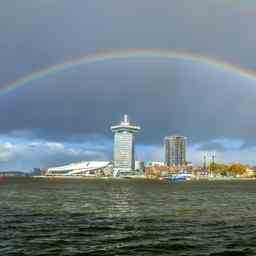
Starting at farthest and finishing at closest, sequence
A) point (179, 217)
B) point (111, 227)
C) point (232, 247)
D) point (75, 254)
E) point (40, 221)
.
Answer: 1. point (179, 217)
2. point (40, 221)
3. point (111, 227)
4. point (232, 247)
5. point (75, 254)

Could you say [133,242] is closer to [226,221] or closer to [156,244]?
[156,244]

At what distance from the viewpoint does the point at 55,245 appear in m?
41.5

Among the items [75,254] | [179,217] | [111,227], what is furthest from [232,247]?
[179,217]

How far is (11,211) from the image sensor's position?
70875 mm

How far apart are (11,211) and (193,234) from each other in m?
31.6

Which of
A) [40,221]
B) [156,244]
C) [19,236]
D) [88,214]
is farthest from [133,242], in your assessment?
[88,214]

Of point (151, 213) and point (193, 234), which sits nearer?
point (193, 234)

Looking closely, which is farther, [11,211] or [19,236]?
[11,211]

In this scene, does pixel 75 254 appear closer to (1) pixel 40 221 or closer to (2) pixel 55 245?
(2) pixel 55 245

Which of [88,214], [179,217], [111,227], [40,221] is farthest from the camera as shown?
[88,214]

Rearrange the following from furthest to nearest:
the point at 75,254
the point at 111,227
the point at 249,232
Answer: the point at 111,227, the point at 249,232, the point at 75,254

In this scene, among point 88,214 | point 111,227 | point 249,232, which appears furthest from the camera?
point 88,214

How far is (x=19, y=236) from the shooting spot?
1805 inches

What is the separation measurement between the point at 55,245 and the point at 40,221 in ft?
55.9
